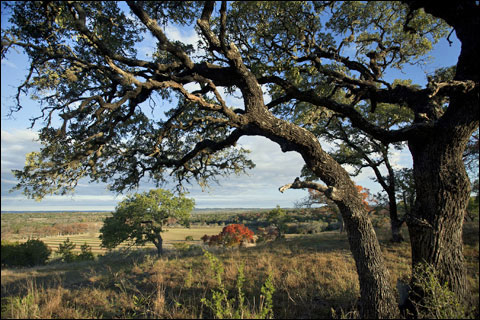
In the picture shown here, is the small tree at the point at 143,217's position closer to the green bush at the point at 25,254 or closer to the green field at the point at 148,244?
the green bush at the point at 25,254

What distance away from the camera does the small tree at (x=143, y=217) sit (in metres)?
29.3

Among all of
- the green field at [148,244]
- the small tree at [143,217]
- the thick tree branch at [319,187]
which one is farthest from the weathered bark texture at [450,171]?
the green field at [148,244]

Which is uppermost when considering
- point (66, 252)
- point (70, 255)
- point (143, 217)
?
point (143, 217)

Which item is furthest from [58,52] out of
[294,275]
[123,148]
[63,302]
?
[294,275]

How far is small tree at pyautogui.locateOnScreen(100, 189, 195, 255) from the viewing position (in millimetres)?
29281

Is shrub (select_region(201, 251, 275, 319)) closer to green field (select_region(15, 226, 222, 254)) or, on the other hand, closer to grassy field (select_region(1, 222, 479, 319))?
grassy field (select_region(1, 222, 479, 319))

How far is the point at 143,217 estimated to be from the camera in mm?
31344

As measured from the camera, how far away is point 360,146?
12.5 metres

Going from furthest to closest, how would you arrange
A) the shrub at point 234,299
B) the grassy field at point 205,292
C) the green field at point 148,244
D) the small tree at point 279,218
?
the green field at point 148,244
the small tree at point 279,218
the grassy field at point 205,292
the shrub at point 234,299

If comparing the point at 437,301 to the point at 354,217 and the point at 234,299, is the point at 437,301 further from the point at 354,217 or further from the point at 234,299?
the point at 234,299

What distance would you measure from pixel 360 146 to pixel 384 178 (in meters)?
2.76

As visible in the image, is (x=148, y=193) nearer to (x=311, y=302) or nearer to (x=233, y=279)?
(x=233, y=279)

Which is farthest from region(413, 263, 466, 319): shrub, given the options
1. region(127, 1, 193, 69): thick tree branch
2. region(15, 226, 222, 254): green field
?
region(15, 226, 222, 254): green field

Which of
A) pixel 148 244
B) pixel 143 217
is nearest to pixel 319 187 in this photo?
pixel 143 217
